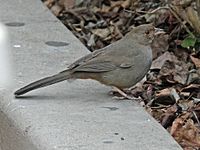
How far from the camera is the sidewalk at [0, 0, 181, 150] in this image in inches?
169

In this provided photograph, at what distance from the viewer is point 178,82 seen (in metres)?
5.62

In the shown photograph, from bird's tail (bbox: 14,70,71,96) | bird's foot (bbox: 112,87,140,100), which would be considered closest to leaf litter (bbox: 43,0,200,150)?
bird's foot (bbox: 112,87,140,100)

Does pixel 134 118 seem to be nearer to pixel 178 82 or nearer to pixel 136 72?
pixel 136 72

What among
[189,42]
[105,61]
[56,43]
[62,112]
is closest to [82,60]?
[105,61]

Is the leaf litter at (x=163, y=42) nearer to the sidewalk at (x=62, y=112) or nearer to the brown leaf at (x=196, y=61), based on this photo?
the brown leaf at (x=196, y=61)

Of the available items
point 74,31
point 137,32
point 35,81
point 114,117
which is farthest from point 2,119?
point 74,31

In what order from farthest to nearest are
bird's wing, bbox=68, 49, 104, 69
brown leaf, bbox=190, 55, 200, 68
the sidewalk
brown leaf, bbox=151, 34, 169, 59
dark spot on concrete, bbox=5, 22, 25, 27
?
dark spot on concrete, bbox=5, 22, 25, 27
brown leaf, bbox=151, 34, 169, 59
brown leaf, bbox=190, 55, 200, 68
bird's wing, bbox=68, 49, 104, 69
the sidewalk

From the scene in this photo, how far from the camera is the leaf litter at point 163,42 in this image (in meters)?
5.04

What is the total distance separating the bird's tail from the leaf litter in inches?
19.3

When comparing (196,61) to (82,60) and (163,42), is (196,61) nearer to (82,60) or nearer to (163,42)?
(163,42)

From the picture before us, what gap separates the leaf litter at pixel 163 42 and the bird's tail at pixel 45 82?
1.61 ft

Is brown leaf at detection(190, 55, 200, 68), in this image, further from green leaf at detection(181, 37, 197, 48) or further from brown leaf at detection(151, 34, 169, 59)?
brown leaf at detection(151, 34, 169, 59)

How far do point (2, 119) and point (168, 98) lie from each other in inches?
42.1

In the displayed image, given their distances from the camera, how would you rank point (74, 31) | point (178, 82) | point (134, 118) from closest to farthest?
point (134, 118) < point (178, 82) < point (74, 31)
